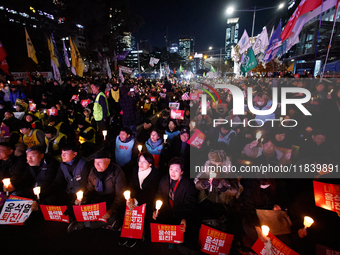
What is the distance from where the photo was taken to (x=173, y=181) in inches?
123

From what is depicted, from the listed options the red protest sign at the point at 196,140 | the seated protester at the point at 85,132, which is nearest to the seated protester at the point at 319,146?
the red protest sign at the point at 196,140

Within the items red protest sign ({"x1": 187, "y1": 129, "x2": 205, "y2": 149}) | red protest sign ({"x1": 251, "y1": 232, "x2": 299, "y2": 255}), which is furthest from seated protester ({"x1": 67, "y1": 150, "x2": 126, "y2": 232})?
red protest sign ({"x1": 251, "y1": 232, "x2": 299, "y2": 255})

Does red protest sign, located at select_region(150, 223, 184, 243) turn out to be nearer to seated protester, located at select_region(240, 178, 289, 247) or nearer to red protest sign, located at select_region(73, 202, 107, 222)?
red protest sign, located at select_region(73, 202, 107, 222)

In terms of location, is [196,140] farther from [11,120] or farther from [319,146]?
[11,120]

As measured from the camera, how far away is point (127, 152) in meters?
4.57

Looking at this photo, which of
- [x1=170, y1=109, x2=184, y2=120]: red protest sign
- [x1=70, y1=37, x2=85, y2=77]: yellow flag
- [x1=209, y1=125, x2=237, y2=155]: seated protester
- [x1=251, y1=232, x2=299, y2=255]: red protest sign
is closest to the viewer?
[x1=251, y1=232, x2=299, y2=255]: red protest sign

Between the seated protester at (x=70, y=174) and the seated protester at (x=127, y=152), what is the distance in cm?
115

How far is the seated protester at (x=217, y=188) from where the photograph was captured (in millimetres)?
2863

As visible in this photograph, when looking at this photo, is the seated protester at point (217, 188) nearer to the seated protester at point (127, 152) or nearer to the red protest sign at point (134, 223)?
the red protest sign at point (134, 223)

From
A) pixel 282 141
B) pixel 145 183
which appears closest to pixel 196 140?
pixel 145 183

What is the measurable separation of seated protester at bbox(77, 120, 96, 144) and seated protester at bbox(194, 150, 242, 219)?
15.5 feet

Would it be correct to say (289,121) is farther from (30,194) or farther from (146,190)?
(30,194)

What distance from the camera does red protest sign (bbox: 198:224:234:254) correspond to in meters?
2.52

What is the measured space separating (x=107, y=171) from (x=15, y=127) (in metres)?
4.77
